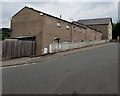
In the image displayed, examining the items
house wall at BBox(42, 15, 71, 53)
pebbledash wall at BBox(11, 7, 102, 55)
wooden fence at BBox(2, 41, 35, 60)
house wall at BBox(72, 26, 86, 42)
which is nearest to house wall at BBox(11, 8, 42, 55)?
pebbledash wall at BBox(11, 7, 102, 55)

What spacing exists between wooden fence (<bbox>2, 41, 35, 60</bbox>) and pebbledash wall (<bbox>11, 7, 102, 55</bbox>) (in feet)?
6.09

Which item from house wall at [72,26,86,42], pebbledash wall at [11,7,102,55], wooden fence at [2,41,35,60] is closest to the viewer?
wooden fence at [2,41,35,60]

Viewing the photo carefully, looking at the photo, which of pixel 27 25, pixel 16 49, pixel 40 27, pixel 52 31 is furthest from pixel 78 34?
pixel 16 49

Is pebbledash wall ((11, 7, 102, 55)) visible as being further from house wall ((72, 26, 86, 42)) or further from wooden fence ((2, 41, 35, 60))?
house wall ((72, 26, 86, 42))

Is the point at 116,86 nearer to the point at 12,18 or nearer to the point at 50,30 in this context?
the point at 50,30

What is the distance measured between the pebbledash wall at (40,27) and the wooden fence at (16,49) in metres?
1.86

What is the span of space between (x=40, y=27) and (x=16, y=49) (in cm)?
669

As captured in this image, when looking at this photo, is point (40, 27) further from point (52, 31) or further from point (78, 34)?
point (78, 34)

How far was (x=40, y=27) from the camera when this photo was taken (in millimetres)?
22609

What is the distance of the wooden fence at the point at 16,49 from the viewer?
1615 centimetres

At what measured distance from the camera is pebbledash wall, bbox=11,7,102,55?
22406 mm

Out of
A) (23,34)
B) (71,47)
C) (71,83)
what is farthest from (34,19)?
(71,83)

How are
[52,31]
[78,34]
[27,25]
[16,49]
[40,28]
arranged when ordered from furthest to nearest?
[78,34] < [27,25] < [52,31] < [40,28] < [16,49]

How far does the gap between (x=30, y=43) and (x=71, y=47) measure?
8919 mm
